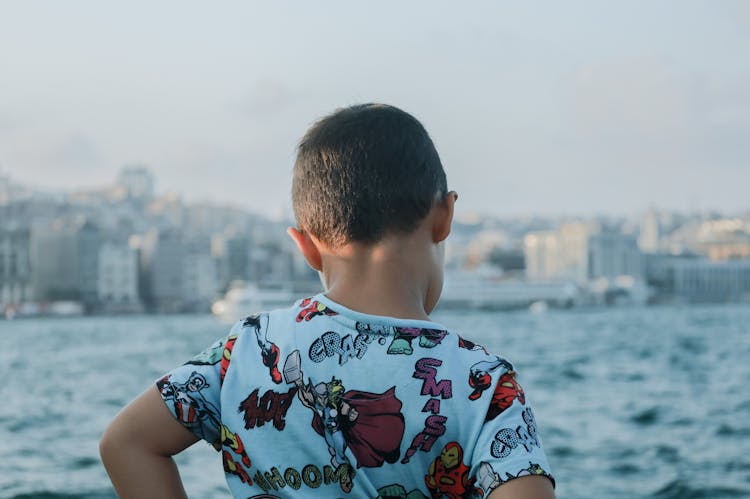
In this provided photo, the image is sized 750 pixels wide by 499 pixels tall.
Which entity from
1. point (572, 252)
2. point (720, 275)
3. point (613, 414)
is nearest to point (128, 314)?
point (572, 252)

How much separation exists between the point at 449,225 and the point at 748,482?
5751 millimetres

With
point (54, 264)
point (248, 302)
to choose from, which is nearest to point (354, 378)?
point (248, 302)

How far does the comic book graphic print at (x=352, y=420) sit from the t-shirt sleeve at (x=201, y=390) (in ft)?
0.20

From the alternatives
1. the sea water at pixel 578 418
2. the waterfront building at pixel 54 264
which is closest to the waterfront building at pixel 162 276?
the waterfront building at pixel 54 264

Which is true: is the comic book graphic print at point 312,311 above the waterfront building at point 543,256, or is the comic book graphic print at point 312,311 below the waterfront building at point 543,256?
above

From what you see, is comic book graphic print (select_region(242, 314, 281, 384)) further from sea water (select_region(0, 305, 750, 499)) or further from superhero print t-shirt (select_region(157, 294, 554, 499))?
sea water (select_region(0, 305, 750, 499))

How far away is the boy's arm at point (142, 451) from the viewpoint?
0.86 meters

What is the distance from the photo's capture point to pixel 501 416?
0.81 meters

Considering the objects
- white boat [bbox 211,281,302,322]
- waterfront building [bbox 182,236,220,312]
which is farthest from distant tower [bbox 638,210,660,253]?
white boat [bbox 211,281,302,322]

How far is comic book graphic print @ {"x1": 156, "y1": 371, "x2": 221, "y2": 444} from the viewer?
2.86ft

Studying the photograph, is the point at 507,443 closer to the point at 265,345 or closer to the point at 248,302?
the point at 265,345

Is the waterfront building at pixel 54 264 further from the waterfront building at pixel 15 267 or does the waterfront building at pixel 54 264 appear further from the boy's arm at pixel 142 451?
the boy's arm at pixel 142 451

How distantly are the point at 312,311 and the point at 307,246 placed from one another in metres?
0.06

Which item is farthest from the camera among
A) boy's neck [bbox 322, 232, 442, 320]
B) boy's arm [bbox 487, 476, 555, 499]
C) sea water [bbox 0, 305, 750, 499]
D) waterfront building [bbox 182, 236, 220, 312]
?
waterfront building [bbox 182, 236, 220, 312]
